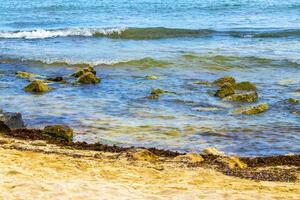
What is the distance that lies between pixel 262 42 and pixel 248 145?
720 inches

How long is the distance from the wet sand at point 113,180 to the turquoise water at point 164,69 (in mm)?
2252

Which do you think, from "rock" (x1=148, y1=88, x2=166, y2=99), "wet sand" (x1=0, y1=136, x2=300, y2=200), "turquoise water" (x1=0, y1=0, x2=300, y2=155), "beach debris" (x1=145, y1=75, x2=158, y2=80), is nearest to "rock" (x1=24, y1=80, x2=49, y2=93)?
"turquoise water" (x1=0, y1=0, x2=300, y2=155)

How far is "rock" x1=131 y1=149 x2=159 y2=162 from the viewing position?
1033 centimetres

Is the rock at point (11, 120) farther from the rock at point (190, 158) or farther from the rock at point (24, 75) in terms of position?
the rock at point (24, 75)

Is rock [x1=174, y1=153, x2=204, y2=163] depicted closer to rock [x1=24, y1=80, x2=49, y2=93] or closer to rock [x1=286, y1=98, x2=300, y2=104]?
rock [x1=286, y1=98, x2=300, y2=104]

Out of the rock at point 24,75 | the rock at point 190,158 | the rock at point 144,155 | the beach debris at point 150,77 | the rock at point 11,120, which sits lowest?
the beach debris at point 150,77

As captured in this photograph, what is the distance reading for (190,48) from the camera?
28094mm

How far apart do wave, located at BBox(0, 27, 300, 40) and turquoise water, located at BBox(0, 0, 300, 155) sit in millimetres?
60

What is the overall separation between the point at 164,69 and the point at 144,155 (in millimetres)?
12132

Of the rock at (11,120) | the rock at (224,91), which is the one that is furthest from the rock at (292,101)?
the rock at (11,120)

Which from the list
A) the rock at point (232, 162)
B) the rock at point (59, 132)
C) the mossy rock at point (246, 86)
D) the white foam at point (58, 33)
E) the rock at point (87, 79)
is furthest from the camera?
the white foam at point (58, 33)

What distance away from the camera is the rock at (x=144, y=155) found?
10328mm

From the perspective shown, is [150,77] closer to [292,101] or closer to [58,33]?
[292,101]

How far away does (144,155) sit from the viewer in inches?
411
